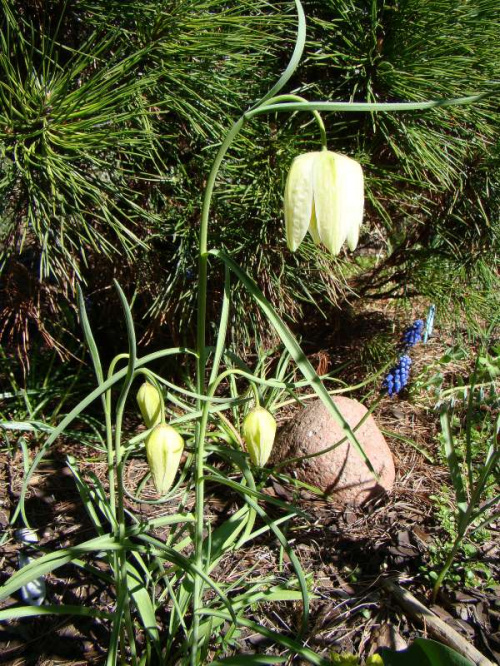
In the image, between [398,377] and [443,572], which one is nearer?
[443,572]

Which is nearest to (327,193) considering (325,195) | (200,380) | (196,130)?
(325,195)

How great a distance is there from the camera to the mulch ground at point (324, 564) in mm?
968

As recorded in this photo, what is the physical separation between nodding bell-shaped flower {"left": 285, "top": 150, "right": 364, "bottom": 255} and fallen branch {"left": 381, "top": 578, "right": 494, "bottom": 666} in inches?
26.0

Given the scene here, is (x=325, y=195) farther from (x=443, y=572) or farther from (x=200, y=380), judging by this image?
(x=443, y=572)

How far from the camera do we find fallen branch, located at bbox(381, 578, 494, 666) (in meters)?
0.91

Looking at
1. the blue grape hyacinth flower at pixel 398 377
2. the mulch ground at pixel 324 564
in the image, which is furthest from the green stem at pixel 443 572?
the blue grape hyacinth flower at pixel 398 377

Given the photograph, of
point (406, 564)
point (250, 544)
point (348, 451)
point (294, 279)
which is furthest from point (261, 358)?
point (406, 564)

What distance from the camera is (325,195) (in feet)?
2.07

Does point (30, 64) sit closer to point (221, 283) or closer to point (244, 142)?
point (244, 142)

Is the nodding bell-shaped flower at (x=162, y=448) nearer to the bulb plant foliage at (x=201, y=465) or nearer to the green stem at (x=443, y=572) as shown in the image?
the bulb plant foliage at (x=201, y=465)

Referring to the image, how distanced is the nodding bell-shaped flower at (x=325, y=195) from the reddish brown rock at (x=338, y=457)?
2.34ft

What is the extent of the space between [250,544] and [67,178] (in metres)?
0.77

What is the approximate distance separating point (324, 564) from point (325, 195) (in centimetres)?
76

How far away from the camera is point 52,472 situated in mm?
1359
